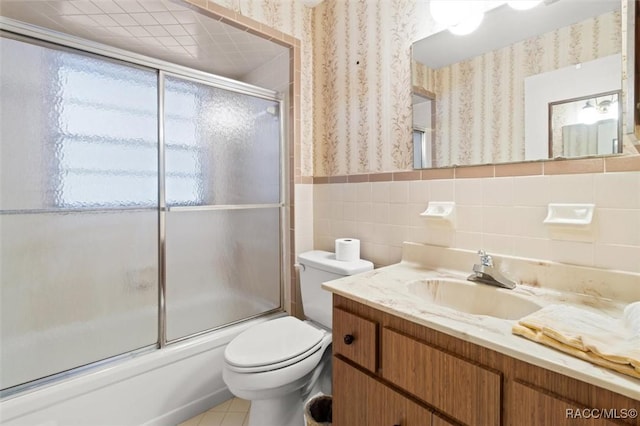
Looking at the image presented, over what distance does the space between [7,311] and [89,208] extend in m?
0.54

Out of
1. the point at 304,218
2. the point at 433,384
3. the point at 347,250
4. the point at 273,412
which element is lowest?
the point at 273,412

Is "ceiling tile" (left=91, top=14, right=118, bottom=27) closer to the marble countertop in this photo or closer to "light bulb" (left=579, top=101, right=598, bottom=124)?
the marble countertop

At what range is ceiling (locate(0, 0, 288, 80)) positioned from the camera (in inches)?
57.1

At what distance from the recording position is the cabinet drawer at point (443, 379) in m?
0.63

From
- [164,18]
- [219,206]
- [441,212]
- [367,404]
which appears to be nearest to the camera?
[367,404]

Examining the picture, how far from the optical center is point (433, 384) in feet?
2.36

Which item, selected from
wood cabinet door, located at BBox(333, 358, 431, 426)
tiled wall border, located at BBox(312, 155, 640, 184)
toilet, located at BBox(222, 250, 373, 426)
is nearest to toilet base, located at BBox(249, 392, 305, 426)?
toilet, located at BBox(222, 250, 373, 426)

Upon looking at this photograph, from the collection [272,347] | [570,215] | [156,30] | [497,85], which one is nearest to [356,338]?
[272,347]

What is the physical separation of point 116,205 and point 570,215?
6.11 feet

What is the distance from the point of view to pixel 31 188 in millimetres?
1234

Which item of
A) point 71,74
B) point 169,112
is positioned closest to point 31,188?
point 71,74

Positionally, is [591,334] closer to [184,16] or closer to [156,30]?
[184,16]

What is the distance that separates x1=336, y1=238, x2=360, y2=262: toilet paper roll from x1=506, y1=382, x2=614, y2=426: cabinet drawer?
920mm

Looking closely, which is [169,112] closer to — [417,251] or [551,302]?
[417,251]
